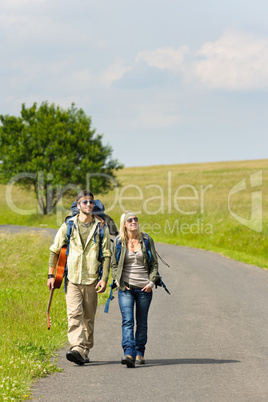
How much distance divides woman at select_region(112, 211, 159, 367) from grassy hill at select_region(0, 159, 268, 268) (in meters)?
13.1

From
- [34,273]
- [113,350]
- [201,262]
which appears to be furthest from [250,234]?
[113,350]

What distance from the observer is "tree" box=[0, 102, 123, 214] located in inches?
1870

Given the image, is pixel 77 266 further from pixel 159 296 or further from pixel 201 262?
pixel 201 262

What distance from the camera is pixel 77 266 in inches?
279

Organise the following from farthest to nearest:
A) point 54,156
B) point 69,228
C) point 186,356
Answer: point 54,156 < point 186,356 < point 69,228

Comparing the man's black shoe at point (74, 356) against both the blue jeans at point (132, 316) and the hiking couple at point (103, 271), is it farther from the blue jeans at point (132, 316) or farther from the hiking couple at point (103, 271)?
the blue jeans at point (132, 316)

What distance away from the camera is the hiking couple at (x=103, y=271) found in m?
7.10

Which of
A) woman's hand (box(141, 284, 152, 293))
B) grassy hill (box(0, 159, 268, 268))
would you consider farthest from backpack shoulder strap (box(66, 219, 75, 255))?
grassy hill (box(0, 159, 268, 268))

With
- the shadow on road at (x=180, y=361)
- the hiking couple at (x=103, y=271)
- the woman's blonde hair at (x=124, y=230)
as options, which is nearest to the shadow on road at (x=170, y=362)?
the shadow on road at (x=180, y=361)

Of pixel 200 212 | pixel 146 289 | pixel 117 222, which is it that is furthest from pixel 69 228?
pixel 117 222

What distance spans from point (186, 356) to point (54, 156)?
42.9 metres

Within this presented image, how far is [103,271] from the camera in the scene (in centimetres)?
712

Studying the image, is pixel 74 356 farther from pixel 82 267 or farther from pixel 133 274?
pixel 133 274

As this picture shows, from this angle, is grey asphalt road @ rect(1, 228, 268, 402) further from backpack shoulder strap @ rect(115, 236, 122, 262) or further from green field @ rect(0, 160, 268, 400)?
backpack shoulder strap @ rect(115, 236, 122, 262)
